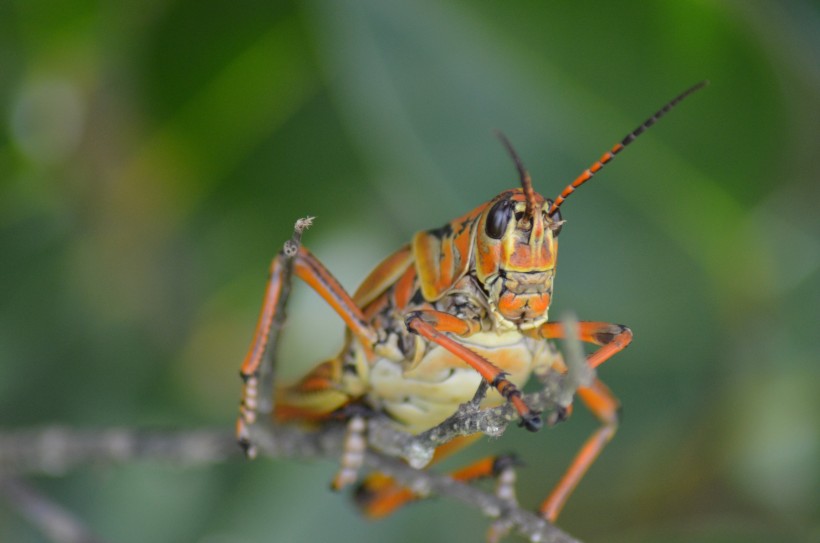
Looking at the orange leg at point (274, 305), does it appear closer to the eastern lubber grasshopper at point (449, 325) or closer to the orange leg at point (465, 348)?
the eastern lubber grasshopper at point (449, 325)

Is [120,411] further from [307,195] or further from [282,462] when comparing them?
[307,195]

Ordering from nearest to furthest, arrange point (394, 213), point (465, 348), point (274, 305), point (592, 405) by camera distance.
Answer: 1. point (465, 348)
2. point (274, 305)
3. point (592, 405)
4. point (394, 213)

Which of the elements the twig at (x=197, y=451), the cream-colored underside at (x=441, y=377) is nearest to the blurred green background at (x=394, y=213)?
the twig at (x=197, y=451)

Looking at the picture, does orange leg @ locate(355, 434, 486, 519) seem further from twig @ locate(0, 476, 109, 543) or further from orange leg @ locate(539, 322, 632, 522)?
twig @ locate(0, 476, 109, 543)

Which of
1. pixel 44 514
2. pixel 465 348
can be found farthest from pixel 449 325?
pixel 44 514

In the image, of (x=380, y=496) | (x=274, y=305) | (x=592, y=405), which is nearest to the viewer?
(x=274, y=305)

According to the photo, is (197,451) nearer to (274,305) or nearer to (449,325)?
(274,305)

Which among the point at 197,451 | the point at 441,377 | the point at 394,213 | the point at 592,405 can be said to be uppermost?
the point at 394,213
